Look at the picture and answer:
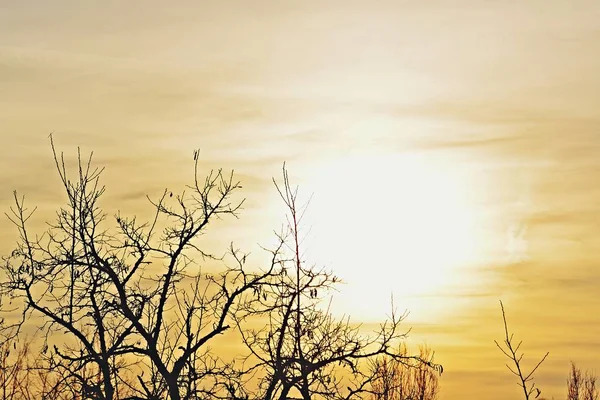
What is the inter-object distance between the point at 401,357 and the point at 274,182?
4665mm

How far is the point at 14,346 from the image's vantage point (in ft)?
67.8

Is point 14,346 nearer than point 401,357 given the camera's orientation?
Yes

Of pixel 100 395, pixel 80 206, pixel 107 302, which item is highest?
pixel 80 206

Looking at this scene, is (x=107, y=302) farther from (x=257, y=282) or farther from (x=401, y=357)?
(x=401, y=357)

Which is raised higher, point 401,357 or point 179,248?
point 179,248

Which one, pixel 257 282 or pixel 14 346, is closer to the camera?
pixel 14 346

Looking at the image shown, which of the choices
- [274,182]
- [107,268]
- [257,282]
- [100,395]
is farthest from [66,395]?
[274,182]

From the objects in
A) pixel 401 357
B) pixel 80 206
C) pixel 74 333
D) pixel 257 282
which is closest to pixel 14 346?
pixel 74 333

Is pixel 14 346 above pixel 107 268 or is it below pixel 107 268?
below

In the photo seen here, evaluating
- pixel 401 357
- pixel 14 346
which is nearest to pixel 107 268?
pixel 14 346

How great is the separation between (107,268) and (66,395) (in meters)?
3.02

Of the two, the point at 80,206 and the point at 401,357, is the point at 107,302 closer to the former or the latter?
the point at 80,206

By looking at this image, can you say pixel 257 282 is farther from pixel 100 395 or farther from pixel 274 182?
pixel 100 395

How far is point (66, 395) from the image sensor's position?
22.5 m
